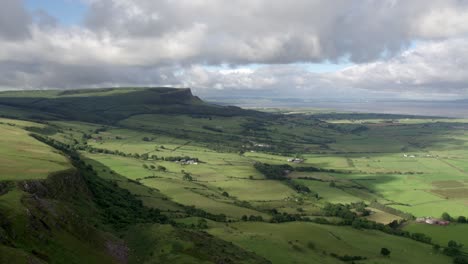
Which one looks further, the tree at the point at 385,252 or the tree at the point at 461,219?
the tree at the point at 461,219

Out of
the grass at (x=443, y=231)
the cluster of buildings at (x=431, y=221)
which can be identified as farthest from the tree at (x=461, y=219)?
the cluster of buildings at (x=431, y=221)

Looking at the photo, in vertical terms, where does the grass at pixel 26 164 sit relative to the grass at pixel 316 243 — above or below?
above

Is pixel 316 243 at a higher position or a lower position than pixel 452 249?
higher

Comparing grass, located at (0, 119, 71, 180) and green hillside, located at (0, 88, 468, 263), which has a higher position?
grass, located at (0, 119, 71, 180)

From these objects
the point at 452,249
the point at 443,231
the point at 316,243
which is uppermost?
the point at 316,243

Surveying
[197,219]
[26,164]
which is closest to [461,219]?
[197,219]

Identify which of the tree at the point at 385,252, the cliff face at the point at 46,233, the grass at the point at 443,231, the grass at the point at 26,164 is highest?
the grass at the point at 26,164

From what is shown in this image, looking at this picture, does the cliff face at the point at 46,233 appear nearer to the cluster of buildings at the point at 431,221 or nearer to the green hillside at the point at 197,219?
the green hillside at the point at 197,219

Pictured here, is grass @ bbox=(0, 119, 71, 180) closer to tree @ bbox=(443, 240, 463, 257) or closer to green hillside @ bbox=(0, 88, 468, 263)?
green hillside @ bbox=(0, 88, 468, 263)

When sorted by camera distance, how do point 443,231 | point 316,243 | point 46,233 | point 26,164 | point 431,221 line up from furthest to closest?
point 431,221
point 443,231
point 316,243
point 26,164
point 46,233

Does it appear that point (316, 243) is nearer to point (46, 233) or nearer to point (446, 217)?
point (446, 217)

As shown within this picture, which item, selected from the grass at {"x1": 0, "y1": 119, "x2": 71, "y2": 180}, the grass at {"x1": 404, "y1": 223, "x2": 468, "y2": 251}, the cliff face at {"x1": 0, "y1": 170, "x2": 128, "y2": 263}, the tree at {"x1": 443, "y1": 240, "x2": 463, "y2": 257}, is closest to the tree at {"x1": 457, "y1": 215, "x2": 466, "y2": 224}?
the grass at {"x1": 404, "y1": 223, "x2": 468, "y2": 251}
